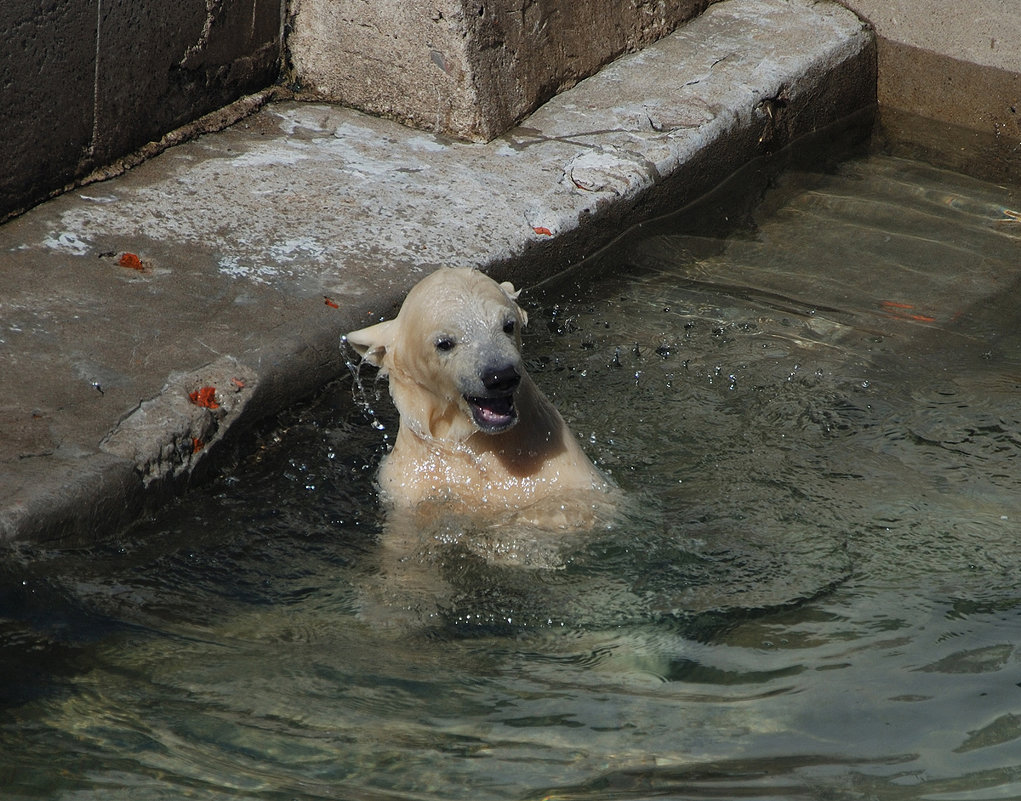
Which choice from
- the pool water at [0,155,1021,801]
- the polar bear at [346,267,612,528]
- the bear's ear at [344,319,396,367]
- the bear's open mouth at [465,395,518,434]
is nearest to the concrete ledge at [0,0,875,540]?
the pool water at [0,155,1021,801]

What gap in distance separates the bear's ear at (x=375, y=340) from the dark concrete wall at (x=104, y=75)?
2.01 metres

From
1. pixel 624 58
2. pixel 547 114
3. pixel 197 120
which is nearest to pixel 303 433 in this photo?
pixel 197 120

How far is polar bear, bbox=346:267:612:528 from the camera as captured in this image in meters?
3.54

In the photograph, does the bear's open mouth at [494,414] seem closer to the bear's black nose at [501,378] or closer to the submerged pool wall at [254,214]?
the bear's black nose at [501,378]

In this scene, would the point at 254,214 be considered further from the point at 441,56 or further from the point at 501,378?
the point at 501,378

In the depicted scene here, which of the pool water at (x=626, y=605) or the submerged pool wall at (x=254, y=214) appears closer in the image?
the pool water at (x=626, y=605)

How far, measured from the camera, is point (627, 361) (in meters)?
5.12

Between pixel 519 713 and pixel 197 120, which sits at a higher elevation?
pixel 197 120

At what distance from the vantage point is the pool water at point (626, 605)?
9.27 feet

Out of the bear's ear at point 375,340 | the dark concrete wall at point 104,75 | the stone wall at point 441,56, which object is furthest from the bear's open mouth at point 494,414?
the stone wall at point 441,56

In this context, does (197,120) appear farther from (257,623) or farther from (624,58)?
(257,623)

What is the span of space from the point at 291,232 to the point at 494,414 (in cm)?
197

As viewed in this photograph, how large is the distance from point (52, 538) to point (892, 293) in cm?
387

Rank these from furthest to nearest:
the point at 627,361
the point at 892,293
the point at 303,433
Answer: the point at 892,293
the point at 627,361
the point at 303,433
